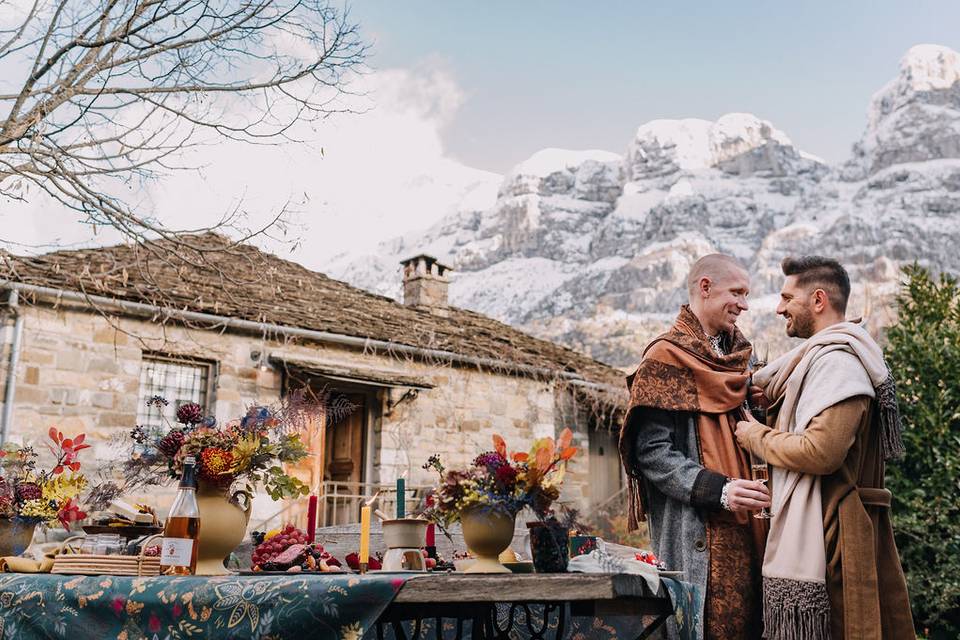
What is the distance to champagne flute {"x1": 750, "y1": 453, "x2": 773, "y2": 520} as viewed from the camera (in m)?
2.73

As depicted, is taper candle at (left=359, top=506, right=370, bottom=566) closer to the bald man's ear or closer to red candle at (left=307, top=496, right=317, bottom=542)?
red candle at (left=307, top=496, right=317, bottom=542)

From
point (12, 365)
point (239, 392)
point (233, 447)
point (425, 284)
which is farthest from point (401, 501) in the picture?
point (425, 284)

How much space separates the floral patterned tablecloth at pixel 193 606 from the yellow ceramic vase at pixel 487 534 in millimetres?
410

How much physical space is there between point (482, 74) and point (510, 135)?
46.3 metres

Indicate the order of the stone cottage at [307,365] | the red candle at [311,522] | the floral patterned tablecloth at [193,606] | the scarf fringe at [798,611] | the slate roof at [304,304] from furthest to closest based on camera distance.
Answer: the slate roof at [304,304] → the stone cottage at [307,365] → the red candle at [311,522] → the scarf fringe at [798,611] → the floral patterned tablecloth at [193,606]

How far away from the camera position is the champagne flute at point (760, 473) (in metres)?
2.73

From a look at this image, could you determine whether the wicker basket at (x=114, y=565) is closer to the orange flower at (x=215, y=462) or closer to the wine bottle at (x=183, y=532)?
the wine bottle at (x=183, y=532)

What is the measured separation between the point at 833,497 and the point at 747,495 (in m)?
0.25

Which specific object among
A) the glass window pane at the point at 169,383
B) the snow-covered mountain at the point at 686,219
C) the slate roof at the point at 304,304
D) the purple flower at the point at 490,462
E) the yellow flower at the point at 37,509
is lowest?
the yellow flower at the point at 37,509

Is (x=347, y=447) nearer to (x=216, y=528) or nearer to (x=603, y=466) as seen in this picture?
(x=603, y=466)

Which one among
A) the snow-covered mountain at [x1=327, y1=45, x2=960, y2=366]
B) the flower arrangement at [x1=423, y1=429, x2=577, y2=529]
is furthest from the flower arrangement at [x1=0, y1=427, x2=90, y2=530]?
the snow-covered mountain at [x1=327, y1=45, x2=960, y2=366]

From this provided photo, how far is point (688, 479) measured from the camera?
9.12 feet

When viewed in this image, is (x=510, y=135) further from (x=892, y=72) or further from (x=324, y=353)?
(x=324, y=353)

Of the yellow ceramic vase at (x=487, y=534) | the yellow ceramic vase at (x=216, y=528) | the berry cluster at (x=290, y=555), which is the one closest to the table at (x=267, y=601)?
the yellow ceramic vase at (x=487, y=534)
